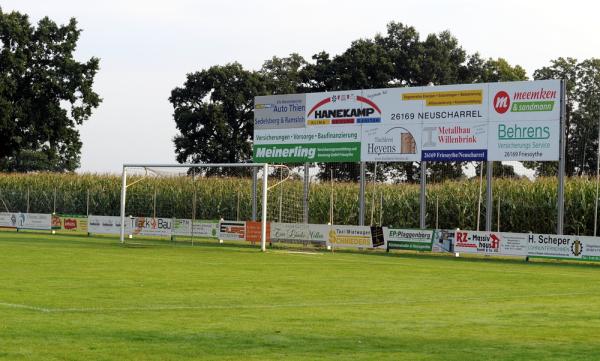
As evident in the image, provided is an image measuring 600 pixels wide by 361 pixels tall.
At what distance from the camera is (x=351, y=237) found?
44062 millimetres

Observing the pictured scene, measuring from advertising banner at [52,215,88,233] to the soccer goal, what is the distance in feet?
8.38

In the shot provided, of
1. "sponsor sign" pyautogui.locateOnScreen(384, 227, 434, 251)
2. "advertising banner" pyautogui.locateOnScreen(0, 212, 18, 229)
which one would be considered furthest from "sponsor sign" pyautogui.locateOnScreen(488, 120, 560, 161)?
"advertising banner" pyautogui.locateOnScreen(0, 212, 18, 229)

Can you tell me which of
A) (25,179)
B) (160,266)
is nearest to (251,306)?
(160,266)

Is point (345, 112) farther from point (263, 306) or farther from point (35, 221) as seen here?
point (263, 306)

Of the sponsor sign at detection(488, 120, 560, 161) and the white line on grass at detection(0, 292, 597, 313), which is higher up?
the sponsor sign at detection(488, 120, 560, 161)

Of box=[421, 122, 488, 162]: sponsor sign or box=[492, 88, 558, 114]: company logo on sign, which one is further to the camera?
box=[421, 122, 488, 162]: sponsor sign

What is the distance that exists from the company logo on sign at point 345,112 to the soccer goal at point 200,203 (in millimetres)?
3434

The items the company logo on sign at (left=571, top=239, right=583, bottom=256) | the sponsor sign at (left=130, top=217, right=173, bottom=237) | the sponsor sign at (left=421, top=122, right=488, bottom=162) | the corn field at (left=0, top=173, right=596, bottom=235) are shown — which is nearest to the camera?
the company logo on sign at (left=571, top=239, right=583, bottom=256)

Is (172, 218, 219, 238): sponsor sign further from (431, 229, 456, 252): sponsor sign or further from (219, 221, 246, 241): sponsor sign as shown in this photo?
(431, 229, 456, 252): sponsor sign

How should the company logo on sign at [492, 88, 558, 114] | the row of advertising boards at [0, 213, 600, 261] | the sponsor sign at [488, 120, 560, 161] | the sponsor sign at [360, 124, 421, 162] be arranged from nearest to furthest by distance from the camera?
the row of advertising boards at [0, 213, 600, 261] → the sponsor sign at [488, 120, 560, 161] → the company logo on sign at [492, 88, 558, 114] → the sponsor sign at [360, 124, 421, 162]

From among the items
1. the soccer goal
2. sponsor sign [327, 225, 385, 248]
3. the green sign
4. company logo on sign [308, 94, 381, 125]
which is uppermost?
company logo on sign [308, 94, 381, 125]

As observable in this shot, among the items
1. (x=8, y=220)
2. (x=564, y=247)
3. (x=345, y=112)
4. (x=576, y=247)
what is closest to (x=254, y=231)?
(x=345, y=112)

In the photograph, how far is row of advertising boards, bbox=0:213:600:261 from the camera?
37844 millimetres

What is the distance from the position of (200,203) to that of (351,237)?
791 inches
